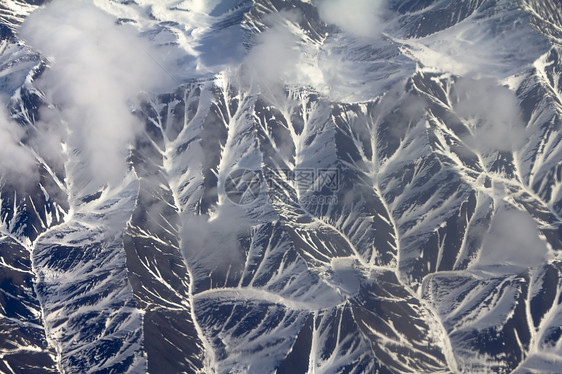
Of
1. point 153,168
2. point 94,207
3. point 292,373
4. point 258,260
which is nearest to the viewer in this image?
point 292,373

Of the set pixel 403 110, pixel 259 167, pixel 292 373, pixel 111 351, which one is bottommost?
pixel 111 351

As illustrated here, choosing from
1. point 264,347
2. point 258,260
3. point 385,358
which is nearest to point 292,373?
point 264,347

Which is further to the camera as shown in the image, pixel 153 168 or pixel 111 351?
pixel 153 168

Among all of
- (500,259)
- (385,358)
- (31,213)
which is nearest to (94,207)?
(31,213)

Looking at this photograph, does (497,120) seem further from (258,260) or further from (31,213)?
(31,213)

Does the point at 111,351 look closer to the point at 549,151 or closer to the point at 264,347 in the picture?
the point at 264,347

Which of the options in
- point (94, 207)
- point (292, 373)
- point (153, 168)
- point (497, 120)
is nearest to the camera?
point (292, 373)

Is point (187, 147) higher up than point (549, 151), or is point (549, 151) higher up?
point (549, 151)

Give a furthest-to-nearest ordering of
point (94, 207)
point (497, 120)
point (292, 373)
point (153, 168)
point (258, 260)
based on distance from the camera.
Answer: point (497, 120) → point (153, 168) → point (94, 207) → point (258, 260) → point (292, 373)

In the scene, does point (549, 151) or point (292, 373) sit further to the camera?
point (549, 151)
